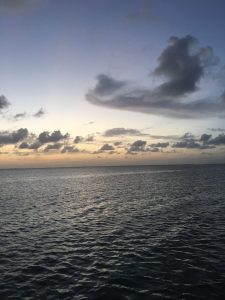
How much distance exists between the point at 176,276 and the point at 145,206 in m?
38.7

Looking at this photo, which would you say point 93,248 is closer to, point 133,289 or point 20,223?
point 133,289

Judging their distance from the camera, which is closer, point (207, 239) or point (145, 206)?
point (207, 239)

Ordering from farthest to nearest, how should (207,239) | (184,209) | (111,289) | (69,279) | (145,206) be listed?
(145,206)
(184,209)
(207,239)
(69,279)
(111,289)

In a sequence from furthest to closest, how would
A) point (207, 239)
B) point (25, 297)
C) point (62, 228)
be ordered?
1. point (62, 228)
2. point (207, 239)
3. point (25, 297)

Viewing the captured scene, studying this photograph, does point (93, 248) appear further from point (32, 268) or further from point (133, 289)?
point (133, 289)

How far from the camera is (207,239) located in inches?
1395

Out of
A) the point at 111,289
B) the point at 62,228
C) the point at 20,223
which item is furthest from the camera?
the point at 20,223

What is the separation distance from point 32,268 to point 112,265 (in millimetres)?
7189

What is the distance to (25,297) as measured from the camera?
68.6 feet

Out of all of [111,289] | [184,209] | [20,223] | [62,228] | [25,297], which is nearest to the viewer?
[25,297]

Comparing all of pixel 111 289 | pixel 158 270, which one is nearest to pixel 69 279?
pixel 111 289

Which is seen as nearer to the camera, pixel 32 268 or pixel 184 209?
pixel 32 268

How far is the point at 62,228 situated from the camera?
42.9 meters

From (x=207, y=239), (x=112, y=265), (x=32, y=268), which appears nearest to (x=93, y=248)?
(x=112, y=265)
